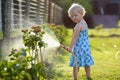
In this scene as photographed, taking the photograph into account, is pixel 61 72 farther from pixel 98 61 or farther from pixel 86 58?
pixel 98 61

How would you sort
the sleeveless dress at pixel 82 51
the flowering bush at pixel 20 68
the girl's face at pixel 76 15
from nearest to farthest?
the flowering bush at pixel 20 68
the girl's face at pixel 76 15
the sleeveless dress at pixel 82 51

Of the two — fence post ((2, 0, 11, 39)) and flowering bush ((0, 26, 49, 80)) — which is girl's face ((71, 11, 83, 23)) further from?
fence post ((2, 0, 11, 39))

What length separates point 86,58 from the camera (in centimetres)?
732

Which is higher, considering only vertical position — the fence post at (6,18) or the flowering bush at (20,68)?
the fence post at (6,18)

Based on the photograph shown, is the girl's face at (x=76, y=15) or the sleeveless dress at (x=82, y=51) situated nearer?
the girl's face at (x=76, y=15)

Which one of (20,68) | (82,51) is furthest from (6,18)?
(20,68)

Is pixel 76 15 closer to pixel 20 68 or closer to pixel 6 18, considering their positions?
pixel 20 68

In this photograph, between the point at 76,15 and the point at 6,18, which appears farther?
the point at 6,18

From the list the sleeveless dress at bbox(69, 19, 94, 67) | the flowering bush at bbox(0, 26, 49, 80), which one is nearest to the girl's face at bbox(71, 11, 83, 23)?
the sleeveless dress at bbox(69, 19, 94, 67)

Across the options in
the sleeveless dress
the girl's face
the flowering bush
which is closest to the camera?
the flowering bush

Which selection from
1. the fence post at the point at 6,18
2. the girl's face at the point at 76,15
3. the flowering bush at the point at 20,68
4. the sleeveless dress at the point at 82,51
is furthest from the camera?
the fence post at the point at 6,18

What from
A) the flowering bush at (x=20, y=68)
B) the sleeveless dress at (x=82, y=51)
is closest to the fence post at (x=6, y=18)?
the sleeveless dress at (x=82, y=51)

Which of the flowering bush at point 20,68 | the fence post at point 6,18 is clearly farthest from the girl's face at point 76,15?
the fence post at point 6,18

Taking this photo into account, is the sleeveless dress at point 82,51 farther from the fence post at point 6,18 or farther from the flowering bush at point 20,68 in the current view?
the fence post at point 6,18
